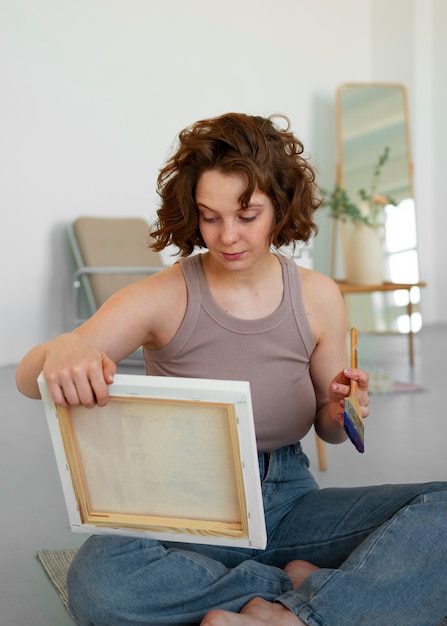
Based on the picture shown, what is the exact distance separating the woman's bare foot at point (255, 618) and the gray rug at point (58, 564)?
46 centimetres

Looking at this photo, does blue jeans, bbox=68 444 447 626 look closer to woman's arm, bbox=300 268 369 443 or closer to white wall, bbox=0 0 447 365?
woman's arm, bbox=300 268 369 443

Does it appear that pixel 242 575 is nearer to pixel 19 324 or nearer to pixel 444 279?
pixel 19 324

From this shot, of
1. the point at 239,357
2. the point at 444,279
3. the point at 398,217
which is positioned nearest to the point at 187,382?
the point at 239,357

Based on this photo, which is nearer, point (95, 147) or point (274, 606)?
point (274, 606)

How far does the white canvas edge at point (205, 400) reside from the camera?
1.03 meters

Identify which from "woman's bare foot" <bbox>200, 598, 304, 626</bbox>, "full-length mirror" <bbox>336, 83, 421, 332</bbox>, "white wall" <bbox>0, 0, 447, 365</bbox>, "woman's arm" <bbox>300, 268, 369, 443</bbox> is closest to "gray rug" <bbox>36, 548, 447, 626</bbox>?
"woman's bare foot" <bbox>200, 598, 304, 626</bbox>

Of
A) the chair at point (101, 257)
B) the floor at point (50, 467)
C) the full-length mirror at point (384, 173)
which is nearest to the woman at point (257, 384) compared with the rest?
the floor at point (50, 467)

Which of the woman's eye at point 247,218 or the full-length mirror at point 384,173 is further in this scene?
the full-length mirror at point 384,173

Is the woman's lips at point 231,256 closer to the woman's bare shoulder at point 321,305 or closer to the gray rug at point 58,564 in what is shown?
the woman's bare shoulder at point 321,305

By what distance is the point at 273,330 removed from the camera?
1.38 meters

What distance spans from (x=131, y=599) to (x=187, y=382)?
334 mm

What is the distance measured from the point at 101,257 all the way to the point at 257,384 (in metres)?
3.07

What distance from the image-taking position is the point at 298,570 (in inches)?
50.6

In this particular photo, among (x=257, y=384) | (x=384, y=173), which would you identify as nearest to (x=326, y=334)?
(x=257, y=384)
